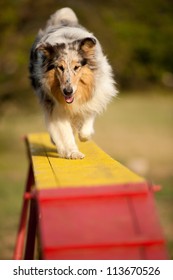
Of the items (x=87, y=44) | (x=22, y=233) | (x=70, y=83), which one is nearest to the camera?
(x=70, y=83)

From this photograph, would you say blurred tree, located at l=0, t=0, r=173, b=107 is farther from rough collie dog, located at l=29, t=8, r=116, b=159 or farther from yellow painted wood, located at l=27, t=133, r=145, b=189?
yellow painted wood, located at l=27, t=133, r=145, b=189

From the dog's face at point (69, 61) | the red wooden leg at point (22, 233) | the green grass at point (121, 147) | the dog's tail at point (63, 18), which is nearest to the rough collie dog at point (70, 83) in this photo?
the dog's face at point (69, 61)

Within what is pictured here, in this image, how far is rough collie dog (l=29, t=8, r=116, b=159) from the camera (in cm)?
503

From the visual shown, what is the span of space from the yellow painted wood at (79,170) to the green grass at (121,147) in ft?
3.96

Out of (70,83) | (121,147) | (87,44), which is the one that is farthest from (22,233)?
(121,147)

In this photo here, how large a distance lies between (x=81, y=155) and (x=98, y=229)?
84.2 inches

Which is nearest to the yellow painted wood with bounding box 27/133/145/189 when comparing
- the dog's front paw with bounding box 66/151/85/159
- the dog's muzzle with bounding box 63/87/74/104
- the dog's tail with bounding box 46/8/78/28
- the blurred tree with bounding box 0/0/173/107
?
the dog's front paw with bounding box 66/151/85/159

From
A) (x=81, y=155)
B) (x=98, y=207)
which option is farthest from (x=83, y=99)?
(x=98, y=207)

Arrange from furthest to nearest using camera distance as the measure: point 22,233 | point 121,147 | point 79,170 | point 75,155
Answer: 1. point 121,147
2. point 22,233
3. point 75,155
4. point 79,170

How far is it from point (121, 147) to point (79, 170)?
13927mm

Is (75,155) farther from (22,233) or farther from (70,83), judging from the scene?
(22,233)

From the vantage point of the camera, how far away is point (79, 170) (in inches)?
163

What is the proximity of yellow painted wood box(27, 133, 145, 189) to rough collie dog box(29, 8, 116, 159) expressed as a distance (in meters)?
0.21

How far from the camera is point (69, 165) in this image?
457 cm
